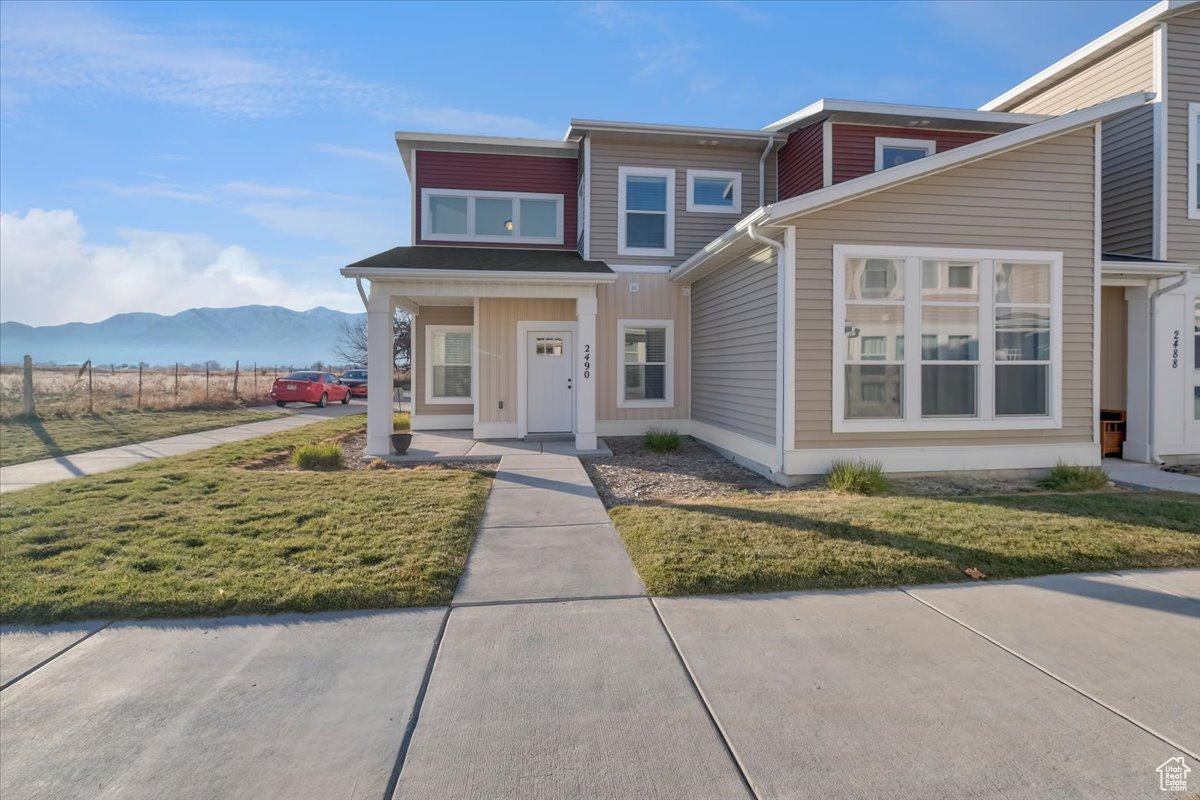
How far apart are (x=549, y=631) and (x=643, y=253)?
924cm

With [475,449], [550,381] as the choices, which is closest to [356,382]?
[550,381]

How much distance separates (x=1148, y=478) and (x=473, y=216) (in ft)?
39.3

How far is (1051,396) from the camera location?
26.1 feet

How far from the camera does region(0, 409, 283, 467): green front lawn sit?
9.99 metres

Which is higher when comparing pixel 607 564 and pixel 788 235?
pixel 788 235

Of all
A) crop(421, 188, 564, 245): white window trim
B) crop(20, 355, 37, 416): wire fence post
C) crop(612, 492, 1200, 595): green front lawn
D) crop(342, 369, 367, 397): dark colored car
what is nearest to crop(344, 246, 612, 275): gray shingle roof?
crop(421, 188, 564, 245): white window trim

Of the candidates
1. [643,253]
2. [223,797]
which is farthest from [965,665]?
[643,253]

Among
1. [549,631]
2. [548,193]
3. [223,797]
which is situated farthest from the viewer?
[548,193]

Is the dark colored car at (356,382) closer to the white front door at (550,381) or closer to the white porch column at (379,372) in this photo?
the white front door at (550,381)

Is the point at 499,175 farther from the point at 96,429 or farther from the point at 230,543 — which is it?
the point at 96,429

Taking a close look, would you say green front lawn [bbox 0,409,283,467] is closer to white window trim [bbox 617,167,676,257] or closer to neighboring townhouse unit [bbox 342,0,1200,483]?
neighboring townhouse unit [bbox 342,0,1200,483]

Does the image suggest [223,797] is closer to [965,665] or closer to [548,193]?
[965,665]

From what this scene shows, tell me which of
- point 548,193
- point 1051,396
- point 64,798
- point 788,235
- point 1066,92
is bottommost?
point 64,798

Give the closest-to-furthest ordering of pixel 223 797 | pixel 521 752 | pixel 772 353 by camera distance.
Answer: pixel 223 797 → pixel 521 752 → pixel 772 353
